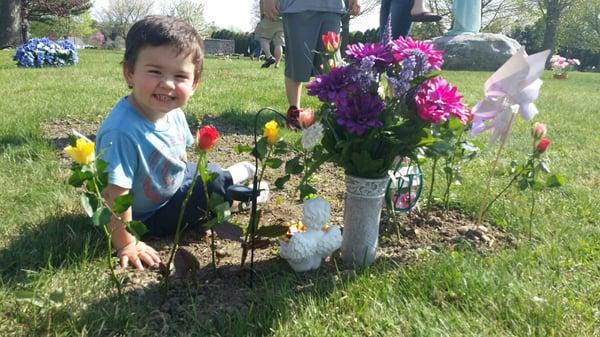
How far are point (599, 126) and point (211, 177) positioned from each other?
5287 mm

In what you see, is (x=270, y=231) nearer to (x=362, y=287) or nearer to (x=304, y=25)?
(x=362, y=287)

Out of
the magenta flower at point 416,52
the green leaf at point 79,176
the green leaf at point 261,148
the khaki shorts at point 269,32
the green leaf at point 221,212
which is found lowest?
the green leaf at point 221,212

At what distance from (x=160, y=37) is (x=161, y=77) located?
0.14 m

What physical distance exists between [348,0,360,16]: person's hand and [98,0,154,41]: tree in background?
63004 millimetres

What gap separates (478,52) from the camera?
54.9 feet

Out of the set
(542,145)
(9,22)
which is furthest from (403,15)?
(9,22)

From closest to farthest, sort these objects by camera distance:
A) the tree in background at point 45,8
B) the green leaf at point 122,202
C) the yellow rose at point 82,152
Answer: the yellow rose at point 82,152, the green leaf at point 122,202, the tree in background at point 45,8

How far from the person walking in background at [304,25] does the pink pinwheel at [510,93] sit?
2021 mm

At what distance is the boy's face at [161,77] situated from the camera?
5.85 ft

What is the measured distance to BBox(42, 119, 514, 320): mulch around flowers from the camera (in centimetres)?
158

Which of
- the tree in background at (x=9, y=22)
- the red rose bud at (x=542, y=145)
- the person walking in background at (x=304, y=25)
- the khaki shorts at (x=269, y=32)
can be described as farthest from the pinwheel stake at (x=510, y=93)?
the tree in background at (x=9, y=22)

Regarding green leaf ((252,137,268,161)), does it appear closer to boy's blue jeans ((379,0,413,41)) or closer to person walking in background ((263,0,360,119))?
person walking in background ((263,0,360,119))

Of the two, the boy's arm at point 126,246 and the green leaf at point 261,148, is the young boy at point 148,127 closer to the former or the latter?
the boy's arm at point 126,246

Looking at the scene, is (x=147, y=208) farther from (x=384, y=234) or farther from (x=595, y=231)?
(x=595, y=231)
